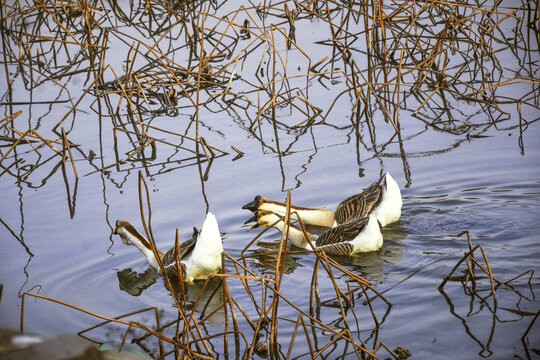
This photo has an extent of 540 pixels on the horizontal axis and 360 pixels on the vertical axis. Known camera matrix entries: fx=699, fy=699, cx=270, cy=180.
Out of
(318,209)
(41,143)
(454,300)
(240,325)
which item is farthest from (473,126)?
(41,143)

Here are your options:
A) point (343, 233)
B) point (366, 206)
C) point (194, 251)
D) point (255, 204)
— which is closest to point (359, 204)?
point (366, 206)

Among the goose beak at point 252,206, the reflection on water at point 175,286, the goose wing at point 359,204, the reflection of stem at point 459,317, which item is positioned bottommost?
the reflection of stem at point 459,317

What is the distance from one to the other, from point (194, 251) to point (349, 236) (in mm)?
1595

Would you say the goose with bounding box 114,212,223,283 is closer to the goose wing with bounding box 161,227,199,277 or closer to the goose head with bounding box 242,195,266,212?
the goose wing with bounding box 161,227,199,277

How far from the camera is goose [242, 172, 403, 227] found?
7438 millimetres

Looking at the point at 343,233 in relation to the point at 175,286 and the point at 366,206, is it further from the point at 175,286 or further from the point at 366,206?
the point at 175,286

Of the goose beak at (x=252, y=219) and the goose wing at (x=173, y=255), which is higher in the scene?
the goose beak at (x=252, y=219)

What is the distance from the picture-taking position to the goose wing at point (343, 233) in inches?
279

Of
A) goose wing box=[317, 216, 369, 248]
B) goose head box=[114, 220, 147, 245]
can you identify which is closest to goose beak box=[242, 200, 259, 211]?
goose wing box=[317, 216, 369, 248]

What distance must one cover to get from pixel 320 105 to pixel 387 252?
409 cm

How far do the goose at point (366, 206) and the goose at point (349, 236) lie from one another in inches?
5.4

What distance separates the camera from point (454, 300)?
5.48 m

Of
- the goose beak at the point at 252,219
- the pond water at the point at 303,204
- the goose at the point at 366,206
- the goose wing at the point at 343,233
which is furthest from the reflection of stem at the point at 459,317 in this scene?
the goose beak at the point at 252,219

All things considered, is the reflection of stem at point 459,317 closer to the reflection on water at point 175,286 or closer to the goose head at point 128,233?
the reflection on water at point 175,286
